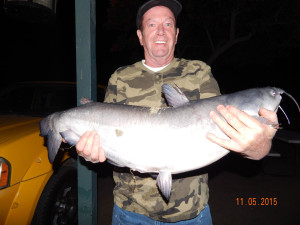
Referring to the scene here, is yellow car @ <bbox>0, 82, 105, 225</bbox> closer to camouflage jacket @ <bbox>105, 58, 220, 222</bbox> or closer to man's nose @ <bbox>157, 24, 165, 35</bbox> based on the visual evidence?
camouflage jacket @ <bbox>105, 58, 220, 222</bbox>

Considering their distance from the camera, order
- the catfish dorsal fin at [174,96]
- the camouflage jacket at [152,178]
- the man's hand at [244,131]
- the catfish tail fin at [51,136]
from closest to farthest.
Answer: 1. the man's hand at [244,131]
2. the catfish dorsal fin at [174,96]
3. the camouflage jacket at [152,178]
4. the catfish tail fin at [51,136]

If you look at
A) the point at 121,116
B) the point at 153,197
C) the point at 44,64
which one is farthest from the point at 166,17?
the point at 44,64

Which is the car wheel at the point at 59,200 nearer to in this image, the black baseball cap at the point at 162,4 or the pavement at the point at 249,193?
the pavement at the point at 249,193

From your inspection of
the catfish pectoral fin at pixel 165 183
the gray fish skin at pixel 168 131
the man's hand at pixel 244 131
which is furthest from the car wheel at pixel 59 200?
the man's hand at pixel 244 131

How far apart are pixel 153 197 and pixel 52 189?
1.52m

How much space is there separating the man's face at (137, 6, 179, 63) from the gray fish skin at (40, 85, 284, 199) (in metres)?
0.53

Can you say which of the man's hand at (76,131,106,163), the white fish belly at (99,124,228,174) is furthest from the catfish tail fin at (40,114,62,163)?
the white fish belly at (99,124,228,174)

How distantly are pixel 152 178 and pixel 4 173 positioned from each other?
62.4 inches

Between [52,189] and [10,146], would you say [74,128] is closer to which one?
[10,146]

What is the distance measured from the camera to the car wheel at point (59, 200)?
267cm

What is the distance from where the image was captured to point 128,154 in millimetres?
1879

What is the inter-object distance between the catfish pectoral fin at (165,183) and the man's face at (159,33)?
115cm

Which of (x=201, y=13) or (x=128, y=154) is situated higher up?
(x=201, y=13)

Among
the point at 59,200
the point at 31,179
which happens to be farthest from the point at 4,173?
the point at 59,200
